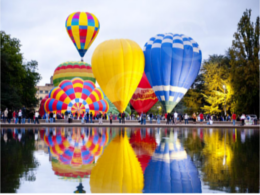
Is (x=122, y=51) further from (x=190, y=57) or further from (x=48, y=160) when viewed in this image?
(x=48, y=160)

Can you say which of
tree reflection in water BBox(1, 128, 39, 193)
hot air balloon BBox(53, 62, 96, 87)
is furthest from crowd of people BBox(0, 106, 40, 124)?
tree reflection in water BBox(1, 128, 39, 193)

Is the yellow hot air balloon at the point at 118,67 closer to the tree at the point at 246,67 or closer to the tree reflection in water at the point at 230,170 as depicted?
the tree at the point at 246,67

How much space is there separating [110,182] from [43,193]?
1.39 meters

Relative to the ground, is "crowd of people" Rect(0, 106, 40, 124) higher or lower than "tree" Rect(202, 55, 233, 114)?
lower

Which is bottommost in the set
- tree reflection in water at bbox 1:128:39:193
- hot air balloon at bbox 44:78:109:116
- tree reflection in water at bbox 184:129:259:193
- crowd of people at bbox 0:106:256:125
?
tree reflection in water at bbox 184:129:259:193

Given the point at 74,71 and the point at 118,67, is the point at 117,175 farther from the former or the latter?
the point at 74,71

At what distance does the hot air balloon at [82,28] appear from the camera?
137 feet

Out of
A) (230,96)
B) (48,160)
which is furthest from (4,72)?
(48,160)

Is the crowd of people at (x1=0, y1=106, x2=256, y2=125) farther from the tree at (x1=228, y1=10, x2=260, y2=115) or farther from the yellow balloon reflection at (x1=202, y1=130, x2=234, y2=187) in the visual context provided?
the yellow balloon reflection at (x1=202, y1=130, x2=234, y2=187)

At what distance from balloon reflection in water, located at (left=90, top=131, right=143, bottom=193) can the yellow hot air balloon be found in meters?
21.4

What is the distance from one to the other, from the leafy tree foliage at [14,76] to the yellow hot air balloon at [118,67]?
1025cm

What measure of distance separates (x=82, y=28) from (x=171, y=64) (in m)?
12.6

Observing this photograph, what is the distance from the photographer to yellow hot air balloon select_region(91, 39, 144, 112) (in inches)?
1244

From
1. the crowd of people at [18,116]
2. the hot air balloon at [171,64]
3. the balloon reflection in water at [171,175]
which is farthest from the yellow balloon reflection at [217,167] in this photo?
the hot air balloon at [171,64]
